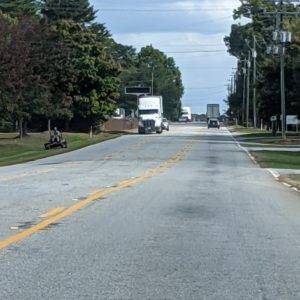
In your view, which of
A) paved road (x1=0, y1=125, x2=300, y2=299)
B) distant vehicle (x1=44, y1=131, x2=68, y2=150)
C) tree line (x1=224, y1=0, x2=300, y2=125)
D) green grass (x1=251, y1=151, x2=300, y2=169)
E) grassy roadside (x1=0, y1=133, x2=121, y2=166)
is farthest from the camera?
tree line (x1=224, y1=0, x2=300, y2=125)

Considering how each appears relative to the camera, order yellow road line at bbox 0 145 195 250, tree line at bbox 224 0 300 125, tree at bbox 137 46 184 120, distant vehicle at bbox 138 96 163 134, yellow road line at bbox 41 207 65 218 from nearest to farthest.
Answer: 1. yellow road line at bbox 0 145 195 250
2. yellow road line at bbox 41 207 65 218
3. tree line at bbox 224 0 300 125
4. distant vehicle at bbox 138 96 163 134
5. tree at bbox 137 46 184 120

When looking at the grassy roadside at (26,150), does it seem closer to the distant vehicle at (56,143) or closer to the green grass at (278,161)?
the distant vehicle at (56,143)

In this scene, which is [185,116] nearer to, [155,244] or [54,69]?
[54,69]

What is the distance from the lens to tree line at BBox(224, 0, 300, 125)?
62.7 meters

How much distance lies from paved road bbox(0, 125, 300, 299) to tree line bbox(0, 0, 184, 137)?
24.0 metres

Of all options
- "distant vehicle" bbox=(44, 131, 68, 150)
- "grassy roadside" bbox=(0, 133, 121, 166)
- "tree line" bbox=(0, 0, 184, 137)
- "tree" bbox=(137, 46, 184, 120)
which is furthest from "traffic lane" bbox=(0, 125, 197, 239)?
"tree" bbox=(137, 46, 184, 120)

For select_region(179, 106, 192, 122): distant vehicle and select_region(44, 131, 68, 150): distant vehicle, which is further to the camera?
select_region(179, 106, 192, 122): distant vehicle

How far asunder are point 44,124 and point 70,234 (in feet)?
195

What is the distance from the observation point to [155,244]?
10.1 metres

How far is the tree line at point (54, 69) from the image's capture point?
140 feet

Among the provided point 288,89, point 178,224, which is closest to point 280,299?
point 178,224

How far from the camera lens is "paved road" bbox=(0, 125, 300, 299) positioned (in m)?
7.55

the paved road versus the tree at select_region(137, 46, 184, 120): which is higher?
the tree at select_region(137, 46, 184, 120)

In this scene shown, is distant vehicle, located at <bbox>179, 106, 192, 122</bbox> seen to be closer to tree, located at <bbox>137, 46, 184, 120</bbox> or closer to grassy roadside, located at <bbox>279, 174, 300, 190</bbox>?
tree, located at <bbox>137, 46, 184, 120</bbox>
